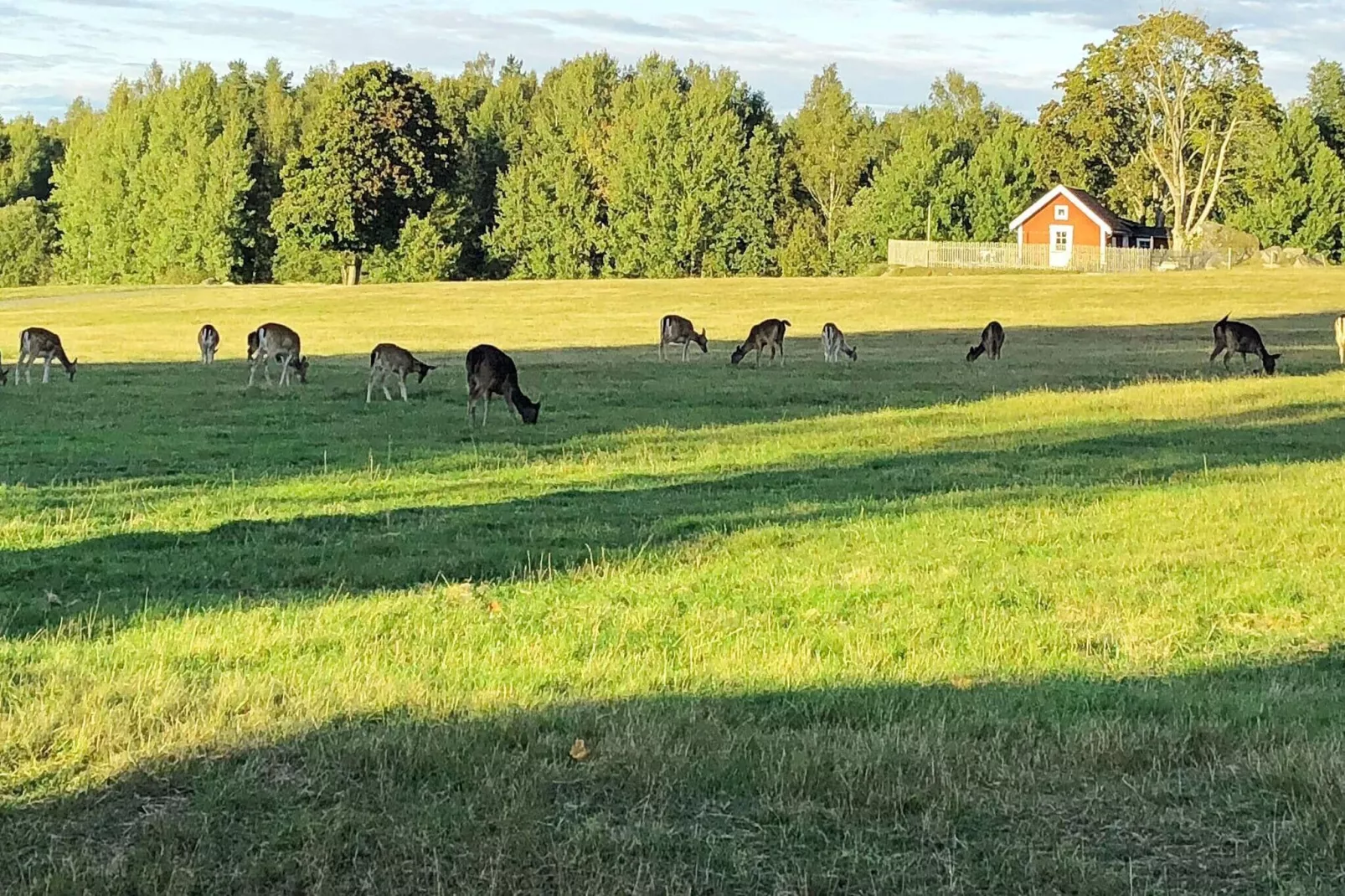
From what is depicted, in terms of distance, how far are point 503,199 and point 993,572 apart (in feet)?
300

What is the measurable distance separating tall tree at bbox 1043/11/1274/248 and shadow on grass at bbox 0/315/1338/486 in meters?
54.1

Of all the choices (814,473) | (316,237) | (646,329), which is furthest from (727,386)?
(316,237)

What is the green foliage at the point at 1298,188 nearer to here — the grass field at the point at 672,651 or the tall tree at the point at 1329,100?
the tall tree at the point at 1329,100

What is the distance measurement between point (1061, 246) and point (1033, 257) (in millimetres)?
3178

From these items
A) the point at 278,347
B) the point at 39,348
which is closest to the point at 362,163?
the point at 39,348

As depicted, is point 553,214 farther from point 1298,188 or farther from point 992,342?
point 992,342

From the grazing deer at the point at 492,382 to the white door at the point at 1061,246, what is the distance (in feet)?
239

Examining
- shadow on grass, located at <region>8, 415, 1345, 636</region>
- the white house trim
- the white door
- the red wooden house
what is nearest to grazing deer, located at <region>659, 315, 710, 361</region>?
shadow on grass, located at <region>8, 415, 1345, 636</region>

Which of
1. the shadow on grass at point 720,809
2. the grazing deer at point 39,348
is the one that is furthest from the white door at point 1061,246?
the shadow on grass at point 720,809

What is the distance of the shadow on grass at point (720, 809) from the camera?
481 cm

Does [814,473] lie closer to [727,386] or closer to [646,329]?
[727,386]

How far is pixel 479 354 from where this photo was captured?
71.9 ft

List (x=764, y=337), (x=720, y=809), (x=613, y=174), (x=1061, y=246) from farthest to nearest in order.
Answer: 1. (x=613, y=174)
2. (x=1061, y=246)
3. (x=764, y=337)
4. (x=720, y=809)

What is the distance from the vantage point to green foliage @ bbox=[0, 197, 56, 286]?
103625mm
